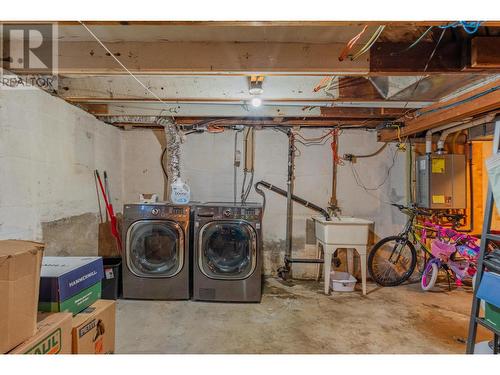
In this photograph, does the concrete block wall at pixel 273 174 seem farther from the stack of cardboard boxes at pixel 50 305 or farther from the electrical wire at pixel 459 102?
the stack of cardboard boxes at pixel 50 305

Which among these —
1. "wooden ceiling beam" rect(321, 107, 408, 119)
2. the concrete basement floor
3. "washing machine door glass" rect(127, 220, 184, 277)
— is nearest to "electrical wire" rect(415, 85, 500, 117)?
"wooden ceiling beam" rect(321, 107, 408, 119)

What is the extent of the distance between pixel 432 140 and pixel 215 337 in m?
3.39

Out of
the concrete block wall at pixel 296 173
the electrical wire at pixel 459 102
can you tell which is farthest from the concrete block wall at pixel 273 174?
the electrical wire at pixel 459 102

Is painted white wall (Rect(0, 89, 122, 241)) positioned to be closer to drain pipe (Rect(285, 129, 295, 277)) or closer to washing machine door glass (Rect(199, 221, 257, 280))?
washing machine door glass (Rect(199, 221, 257, 280))

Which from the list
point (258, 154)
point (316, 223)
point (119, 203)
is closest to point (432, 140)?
point (316, 223)

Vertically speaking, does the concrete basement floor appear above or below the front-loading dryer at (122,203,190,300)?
below

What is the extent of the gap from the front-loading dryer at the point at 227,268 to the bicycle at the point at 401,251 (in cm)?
155

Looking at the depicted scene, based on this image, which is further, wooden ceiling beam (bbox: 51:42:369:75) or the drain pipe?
the drain pipe

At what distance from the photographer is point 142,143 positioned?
383 centimetres

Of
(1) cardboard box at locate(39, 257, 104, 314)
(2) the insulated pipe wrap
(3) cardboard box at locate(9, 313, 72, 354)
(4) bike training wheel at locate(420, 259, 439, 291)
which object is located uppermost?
(2) the insulated pipe wrap

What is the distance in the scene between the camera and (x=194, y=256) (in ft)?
9.64

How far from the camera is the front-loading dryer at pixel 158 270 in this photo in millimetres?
2910

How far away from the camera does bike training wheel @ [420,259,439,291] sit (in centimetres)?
319
